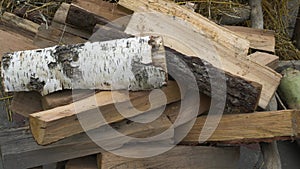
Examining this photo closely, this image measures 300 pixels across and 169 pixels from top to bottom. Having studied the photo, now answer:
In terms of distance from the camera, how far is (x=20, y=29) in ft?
6.97

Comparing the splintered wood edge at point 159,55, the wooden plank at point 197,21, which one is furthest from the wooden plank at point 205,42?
the splintered wood edge at point 159,55

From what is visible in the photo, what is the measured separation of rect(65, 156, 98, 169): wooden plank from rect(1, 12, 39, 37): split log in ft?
2.03

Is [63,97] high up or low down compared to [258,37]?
down

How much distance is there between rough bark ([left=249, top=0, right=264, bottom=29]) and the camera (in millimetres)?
2412

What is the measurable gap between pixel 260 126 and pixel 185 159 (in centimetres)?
31

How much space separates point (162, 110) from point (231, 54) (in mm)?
344

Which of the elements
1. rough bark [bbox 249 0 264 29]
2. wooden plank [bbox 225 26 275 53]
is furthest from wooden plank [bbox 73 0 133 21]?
rough bark [bbox 249 0 264 29]

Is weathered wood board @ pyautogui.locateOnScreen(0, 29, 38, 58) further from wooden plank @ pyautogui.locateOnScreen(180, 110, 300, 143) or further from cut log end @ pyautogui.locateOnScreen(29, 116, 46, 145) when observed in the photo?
wooden plank @ pyautogui.locateOnScreen(180, 110, 300, 143)

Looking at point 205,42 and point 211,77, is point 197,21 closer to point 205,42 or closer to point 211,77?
point 205,42

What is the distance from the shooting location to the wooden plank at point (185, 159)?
176 centimetres

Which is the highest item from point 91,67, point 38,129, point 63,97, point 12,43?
point 12,43

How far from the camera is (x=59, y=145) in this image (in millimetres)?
1712

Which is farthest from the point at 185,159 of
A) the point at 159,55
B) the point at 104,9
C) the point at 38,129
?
the point at 104,9

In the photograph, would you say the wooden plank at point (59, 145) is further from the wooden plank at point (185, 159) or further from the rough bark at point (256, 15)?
the rough bark at point (256, 15)
